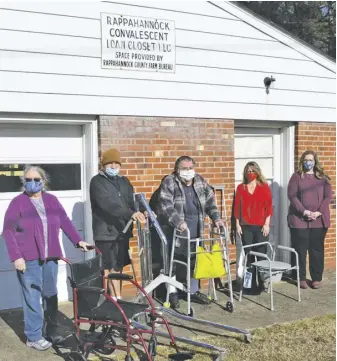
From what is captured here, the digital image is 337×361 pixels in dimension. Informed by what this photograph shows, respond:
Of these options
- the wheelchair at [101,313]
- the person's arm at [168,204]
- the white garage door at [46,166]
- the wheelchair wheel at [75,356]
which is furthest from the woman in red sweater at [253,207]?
the wheelchair wheel at [75,356]

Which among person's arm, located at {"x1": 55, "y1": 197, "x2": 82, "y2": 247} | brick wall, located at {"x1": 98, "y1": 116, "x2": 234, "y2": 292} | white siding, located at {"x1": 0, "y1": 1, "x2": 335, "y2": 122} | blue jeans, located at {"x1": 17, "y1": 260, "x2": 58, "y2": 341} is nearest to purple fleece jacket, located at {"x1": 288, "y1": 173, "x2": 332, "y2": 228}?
brick wall, located at {"x1": 98, "y1": 116, "x2": 234, "y2": 292}

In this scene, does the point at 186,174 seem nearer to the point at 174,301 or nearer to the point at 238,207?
the point at 238,207

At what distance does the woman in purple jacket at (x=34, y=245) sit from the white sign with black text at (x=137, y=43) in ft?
7.19

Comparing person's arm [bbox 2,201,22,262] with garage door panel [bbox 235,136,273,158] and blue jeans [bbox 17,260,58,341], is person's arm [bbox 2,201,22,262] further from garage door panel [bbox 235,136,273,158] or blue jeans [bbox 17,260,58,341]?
garage door panel [bbox 235,136,273,158]

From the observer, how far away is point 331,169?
864 centimetres

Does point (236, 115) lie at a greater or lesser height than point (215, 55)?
lesser

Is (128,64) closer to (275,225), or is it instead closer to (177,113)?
(177,113)

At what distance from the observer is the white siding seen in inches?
245

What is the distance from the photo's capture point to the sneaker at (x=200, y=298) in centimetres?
666

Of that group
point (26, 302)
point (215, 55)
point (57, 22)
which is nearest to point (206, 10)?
point (215, 55)

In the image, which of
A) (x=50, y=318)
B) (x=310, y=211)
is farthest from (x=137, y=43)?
(x=50, y=318)

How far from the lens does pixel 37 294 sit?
516 cm

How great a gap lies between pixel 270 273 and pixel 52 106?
3218mm

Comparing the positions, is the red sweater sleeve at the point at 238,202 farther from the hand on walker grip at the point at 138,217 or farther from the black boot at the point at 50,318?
the black boot at the point at 50,318
